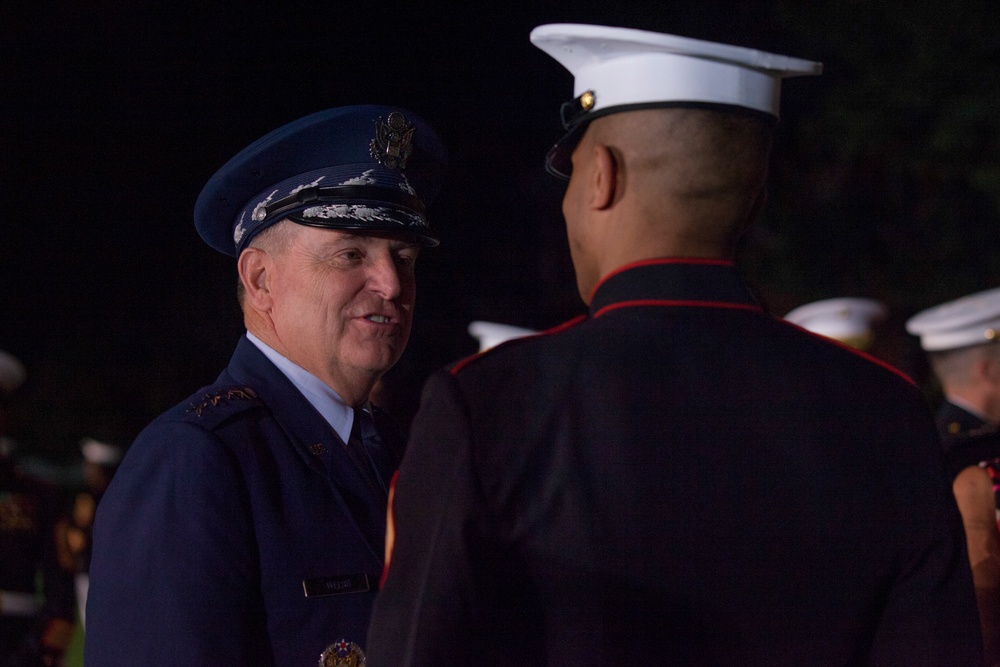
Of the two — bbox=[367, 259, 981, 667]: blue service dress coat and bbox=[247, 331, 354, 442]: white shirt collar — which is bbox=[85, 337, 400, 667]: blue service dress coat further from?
bbox=[367, 259, 981, 667]: blue service dress coat

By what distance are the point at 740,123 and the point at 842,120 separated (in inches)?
553

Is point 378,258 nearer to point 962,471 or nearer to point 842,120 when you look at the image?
point 962,471

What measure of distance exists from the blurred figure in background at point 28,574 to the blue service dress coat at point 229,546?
13.6ft

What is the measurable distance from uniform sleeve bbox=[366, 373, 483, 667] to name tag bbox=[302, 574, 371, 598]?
0.60 meters

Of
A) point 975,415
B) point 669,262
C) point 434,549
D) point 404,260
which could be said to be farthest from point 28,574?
point 669,262

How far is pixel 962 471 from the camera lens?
10.9 ft

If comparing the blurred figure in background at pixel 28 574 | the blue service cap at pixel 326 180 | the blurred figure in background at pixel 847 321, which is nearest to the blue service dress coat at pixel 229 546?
Result: the blue service cap at pixel 326 180

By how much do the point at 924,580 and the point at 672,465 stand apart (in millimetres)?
417

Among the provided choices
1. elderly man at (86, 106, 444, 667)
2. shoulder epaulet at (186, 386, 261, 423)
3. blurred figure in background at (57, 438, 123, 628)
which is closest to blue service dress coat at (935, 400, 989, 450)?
elderly man at (86, 106, 444, 667)

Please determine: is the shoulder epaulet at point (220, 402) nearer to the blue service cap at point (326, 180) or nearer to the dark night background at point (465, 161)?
the blue service cap at point (326, 180)

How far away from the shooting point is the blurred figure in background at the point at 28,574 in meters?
5.91

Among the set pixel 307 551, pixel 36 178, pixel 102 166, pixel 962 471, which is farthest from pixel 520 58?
pixel 307 551

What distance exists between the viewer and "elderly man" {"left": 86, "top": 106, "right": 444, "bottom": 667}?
1.99 meters

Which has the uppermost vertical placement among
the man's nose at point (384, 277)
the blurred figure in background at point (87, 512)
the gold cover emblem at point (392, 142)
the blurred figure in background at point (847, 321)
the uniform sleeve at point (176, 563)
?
the gold cover emblem at point (392, 142)
